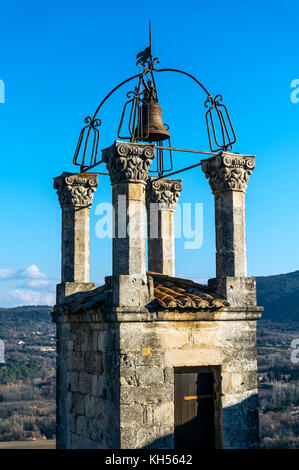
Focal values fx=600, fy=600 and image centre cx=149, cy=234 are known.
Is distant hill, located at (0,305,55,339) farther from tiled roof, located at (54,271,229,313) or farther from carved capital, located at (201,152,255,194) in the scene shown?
carved capital, located at (201,152,255,194)

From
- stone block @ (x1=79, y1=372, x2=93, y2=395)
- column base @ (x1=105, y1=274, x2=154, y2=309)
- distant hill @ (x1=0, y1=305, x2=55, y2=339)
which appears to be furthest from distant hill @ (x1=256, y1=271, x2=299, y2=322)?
column base @ (x1=105, y1=274, x2=154, y2=309)

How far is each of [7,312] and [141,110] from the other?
61.6m

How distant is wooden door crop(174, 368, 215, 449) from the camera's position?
9.17 m

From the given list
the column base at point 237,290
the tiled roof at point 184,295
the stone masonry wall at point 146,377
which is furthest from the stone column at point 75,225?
the column base at point 237,290

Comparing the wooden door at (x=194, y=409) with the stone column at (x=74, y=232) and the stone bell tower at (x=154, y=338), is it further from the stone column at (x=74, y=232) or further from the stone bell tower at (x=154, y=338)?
the stone column at (x=74, y=232)

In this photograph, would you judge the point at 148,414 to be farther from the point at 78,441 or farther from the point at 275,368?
the point at 275,368

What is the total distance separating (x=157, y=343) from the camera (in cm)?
883

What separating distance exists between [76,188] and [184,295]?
315 centimetres

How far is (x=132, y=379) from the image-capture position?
339 inches

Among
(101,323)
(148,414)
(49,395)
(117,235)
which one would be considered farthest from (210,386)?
(49,395)

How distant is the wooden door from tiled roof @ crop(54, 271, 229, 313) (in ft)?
3.62

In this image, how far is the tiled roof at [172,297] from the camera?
8.86 meters

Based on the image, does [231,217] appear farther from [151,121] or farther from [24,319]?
[24,319]
